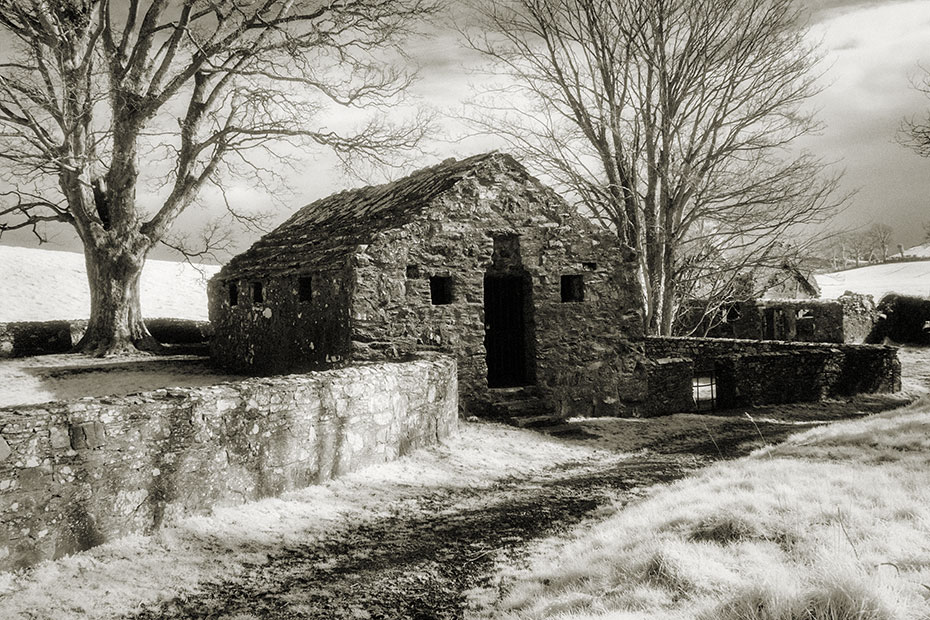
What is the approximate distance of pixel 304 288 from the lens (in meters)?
Result: 12.6

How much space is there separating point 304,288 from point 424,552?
26.7 feet

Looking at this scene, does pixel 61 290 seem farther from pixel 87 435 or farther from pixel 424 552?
pixel 424 552

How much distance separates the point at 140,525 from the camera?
16.6 ft

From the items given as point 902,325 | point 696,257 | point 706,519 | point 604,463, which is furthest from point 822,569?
point 902,325

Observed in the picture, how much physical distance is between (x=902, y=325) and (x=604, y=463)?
837 inches

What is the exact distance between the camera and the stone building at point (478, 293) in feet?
34.9

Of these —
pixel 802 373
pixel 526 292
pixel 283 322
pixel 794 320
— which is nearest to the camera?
pixel 526 292

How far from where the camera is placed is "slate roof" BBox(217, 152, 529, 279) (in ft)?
37.2

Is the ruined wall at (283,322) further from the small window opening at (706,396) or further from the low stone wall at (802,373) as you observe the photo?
the low stone wall at (802,373)

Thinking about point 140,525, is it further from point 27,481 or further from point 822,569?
point 822,569

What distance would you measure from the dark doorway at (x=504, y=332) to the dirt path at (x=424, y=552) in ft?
13.1

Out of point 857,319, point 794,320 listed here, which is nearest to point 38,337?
point 794,320

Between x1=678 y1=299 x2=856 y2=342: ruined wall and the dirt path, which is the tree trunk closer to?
the dirt path

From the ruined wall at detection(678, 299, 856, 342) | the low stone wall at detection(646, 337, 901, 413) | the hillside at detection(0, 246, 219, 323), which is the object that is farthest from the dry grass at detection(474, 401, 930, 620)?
the hillside at detection(0, 246, 219, 323)
